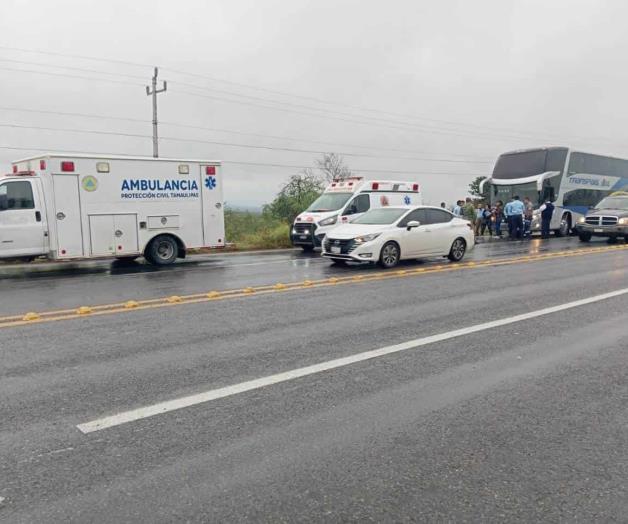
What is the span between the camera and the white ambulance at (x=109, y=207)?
509 inches

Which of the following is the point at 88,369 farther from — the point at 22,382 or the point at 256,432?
the point at 256,432

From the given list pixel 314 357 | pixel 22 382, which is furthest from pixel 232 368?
pixel 22 382

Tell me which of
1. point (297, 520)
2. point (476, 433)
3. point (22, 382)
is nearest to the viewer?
point (297, 520)

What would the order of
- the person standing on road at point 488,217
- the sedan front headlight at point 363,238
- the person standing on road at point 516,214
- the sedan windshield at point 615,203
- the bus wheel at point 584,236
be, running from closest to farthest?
the sedan front headlight at point 363,238, the bus wheel at point 584,236, the sedan windshield at point 615,203, the person standing on road at point 516,214, the person standing on road at point 488,217

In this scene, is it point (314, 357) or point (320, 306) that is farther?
point (320, 306)

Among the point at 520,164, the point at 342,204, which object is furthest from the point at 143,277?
the point at 520,164

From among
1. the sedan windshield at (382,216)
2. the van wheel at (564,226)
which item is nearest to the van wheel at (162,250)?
the sedan windshield at (382,216)

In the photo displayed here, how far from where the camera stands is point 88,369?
529 centimetres

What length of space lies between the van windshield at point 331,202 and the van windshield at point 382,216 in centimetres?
431

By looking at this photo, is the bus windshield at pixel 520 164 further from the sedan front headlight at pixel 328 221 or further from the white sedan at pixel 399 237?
the white sedan at pixel 399 237

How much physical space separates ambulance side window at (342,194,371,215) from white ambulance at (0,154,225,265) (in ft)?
15.9

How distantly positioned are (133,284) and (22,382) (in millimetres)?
6227

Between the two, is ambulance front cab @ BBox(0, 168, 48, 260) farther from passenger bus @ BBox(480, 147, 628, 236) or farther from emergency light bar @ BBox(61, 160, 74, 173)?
passenger bus @ BBox(480, 147, 628, 236)

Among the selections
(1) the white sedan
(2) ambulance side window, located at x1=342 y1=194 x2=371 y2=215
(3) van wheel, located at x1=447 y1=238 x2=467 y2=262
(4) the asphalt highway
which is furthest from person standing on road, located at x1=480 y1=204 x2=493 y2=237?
(4) the asphalt highway
